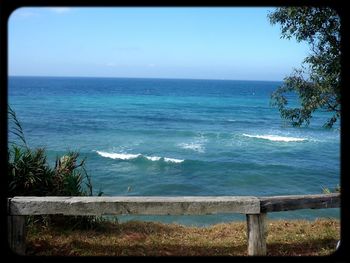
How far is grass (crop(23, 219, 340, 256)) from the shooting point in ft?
17.5

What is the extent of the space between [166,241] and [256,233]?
1563mm

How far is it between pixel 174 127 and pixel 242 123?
10303mm

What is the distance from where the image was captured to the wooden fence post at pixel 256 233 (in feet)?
16.4

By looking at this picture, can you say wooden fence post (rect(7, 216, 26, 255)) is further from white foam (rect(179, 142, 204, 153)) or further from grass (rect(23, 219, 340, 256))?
white foam (rect(179, 142, 204, 153))

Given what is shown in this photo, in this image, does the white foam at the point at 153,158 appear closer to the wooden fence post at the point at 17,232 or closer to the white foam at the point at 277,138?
the white foam at the point at 277,138

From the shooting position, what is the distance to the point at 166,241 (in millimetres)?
6031

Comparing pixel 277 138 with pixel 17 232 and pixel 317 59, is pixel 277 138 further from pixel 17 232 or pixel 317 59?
pixel 17 232

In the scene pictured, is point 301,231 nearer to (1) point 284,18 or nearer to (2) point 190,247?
(2) point 190,247

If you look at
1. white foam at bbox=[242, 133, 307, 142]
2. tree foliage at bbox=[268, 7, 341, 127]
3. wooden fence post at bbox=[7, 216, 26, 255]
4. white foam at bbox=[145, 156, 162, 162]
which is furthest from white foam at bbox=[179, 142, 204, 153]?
wooden fence post at bbox=[7, 216, 26, 255]

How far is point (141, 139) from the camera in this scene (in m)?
37.1

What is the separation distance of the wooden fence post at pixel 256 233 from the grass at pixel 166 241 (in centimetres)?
29

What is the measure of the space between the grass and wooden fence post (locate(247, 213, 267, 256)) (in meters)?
0.29

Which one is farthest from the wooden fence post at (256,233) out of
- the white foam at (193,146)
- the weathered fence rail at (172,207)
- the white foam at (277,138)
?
the white foam at (277,138)

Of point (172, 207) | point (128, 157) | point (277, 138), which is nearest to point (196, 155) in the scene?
point (128, 157)
